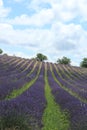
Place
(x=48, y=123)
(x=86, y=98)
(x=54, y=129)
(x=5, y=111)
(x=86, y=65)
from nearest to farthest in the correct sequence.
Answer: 1. (x=5, y=111)
2. (x=54, y=129)
3. (x=48, y=123)
4. (x=86, y=98)
5. (x=86, y=65)

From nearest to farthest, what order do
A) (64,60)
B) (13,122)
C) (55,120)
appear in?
1. (13,122)
2. (55,120)
3. (64,60)

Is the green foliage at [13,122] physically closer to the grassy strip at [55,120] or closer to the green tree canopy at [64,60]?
the grassy strip at [55,120]

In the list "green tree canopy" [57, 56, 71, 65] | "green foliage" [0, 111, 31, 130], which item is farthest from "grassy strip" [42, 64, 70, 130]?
"green tree canopy" [57, 56, 71, 65]

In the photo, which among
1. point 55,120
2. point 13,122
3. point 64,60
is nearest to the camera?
point 13,122

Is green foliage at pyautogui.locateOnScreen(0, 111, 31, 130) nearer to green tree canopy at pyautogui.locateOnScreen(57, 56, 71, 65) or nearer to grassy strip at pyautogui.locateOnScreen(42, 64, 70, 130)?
grassy strip at pyautogui.locateOnScreen(42, 64, 70, 130)

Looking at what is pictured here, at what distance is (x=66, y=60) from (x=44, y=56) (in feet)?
28.8

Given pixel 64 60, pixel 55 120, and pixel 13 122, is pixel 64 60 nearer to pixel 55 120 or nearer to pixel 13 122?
pixel 55 120

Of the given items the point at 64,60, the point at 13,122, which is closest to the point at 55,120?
the point at 13,122

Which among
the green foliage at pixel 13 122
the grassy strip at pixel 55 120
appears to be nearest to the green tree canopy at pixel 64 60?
the grassy strip at pixel 55 120

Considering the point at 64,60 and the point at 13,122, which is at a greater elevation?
the point at 64,60

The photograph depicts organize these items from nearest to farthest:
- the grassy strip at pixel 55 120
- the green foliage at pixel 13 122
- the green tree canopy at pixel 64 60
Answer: the green foliage at pixel 13 122, the grassy strip at pixel 55 120, the green tree canopy at pixel 64 60

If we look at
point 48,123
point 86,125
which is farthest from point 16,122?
point 48,123

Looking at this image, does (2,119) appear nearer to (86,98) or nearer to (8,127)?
(8,127)

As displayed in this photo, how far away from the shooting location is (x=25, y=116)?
1128 cm
